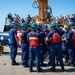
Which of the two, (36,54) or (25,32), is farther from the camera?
(25,32)

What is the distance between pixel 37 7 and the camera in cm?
2092

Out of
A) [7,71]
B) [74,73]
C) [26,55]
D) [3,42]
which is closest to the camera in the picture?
[74,73]

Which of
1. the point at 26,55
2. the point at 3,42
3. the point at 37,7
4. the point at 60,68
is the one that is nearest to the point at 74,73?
the point at 60,68

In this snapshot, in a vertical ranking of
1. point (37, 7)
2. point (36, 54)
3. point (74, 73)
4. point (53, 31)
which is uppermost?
point (37, 7)

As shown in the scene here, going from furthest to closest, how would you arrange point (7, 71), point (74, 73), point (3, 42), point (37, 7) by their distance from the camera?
point (37, 7) → point (3, 42) → point (7, 71) → point (74, 73)

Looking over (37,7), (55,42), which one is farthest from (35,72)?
(37,7)

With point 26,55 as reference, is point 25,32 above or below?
above

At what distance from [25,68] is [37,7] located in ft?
37.6

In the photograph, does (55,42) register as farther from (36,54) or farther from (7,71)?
(7,71)

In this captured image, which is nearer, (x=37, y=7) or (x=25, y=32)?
(x=25, y=32)

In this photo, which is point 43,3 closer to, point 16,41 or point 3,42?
point 3,42

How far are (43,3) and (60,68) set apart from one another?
11927 millimetres

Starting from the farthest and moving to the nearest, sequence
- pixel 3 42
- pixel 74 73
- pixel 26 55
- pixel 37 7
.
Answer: pixel 37 7
pixel 3 42
pixel 26 55
pixel 74 73

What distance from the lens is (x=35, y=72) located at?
30.4ft
